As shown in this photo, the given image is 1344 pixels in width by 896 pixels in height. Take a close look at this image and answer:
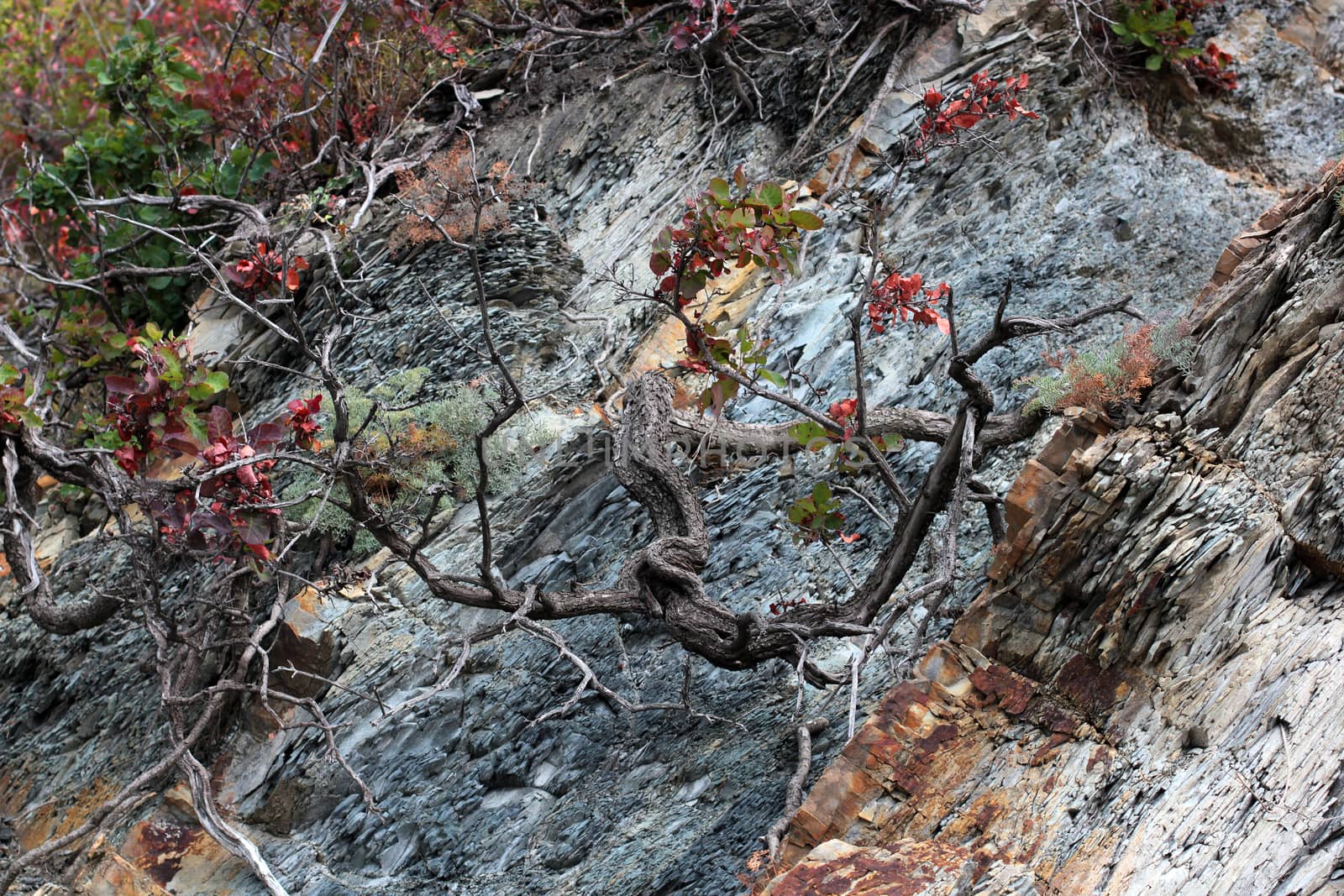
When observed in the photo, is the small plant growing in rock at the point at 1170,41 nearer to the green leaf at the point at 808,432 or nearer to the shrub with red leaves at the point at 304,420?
the green leaf at the point at 808,432

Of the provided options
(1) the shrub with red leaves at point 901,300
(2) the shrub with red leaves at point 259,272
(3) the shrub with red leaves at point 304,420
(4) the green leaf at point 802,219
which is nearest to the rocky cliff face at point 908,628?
(2) the shrub with red leaves at point 259,272

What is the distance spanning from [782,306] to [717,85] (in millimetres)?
2215

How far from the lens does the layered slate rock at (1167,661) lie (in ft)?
9.93

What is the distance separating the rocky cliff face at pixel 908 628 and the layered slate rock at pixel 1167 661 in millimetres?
11

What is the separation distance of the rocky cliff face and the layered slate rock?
0.5 inches

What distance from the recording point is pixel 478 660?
5.32 m

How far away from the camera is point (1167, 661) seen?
3445 mm

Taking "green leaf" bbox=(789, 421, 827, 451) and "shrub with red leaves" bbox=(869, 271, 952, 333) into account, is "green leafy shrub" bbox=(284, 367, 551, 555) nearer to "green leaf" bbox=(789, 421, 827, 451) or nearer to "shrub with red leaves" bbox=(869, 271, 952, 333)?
"green leaf" bbox=(789, 421, 827, 451)

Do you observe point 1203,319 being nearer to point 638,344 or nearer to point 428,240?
point 638,344

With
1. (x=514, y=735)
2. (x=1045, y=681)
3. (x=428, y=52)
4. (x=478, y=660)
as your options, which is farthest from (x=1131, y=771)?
(x=428, y=52)

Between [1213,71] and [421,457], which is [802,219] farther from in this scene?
[1213,71]

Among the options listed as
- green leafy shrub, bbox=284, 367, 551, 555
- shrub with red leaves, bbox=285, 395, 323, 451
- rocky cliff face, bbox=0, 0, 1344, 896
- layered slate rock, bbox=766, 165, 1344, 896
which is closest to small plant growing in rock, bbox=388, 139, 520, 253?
rocky cliff face, bbox=0, 0, 1344, 896

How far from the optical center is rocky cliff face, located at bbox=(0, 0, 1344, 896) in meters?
3.28

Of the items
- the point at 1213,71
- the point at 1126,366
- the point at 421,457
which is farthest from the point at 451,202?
the point at 1213,71
